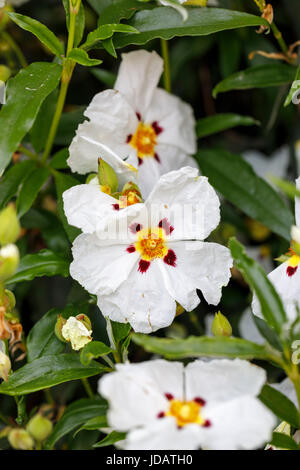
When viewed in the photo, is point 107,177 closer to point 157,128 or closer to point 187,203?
point 187,203

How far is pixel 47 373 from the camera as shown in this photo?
1.22m

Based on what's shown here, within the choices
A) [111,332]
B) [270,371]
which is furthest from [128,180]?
[270,371]

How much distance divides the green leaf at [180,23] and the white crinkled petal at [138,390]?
638 mm

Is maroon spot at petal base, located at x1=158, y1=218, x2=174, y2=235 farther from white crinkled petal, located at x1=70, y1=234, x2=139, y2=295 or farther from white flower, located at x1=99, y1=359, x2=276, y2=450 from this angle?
white flower, located at x1=99, y1=359, x2=276, y2=450

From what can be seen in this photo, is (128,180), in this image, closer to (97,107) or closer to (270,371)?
(97,107)

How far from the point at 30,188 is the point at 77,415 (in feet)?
1.53

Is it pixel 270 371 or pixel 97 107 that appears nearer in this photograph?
pixel 97 107

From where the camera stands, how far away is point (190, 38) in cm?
187

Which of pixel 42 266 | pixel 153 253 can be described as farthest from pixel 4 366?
pixel 153 253

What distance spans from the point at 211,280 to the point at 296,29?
89cm

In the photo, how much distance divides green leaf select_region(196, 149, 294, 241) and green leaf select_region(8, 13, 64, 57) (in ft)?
1.58

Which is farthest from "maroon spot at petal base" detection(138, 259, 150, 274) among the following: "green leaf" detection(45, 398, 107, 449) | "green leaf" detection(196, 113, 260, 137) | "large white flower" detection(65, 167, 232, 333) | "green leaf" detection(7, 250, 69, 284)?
"green leaf" detection(196, 113, 260, 137)

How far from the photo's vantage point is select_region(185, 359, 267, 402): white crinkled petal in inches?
40.8

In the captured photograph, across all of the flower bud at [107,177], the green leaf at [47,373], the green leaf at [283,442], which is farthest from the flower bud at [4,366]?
the green leaf at [283,442]
